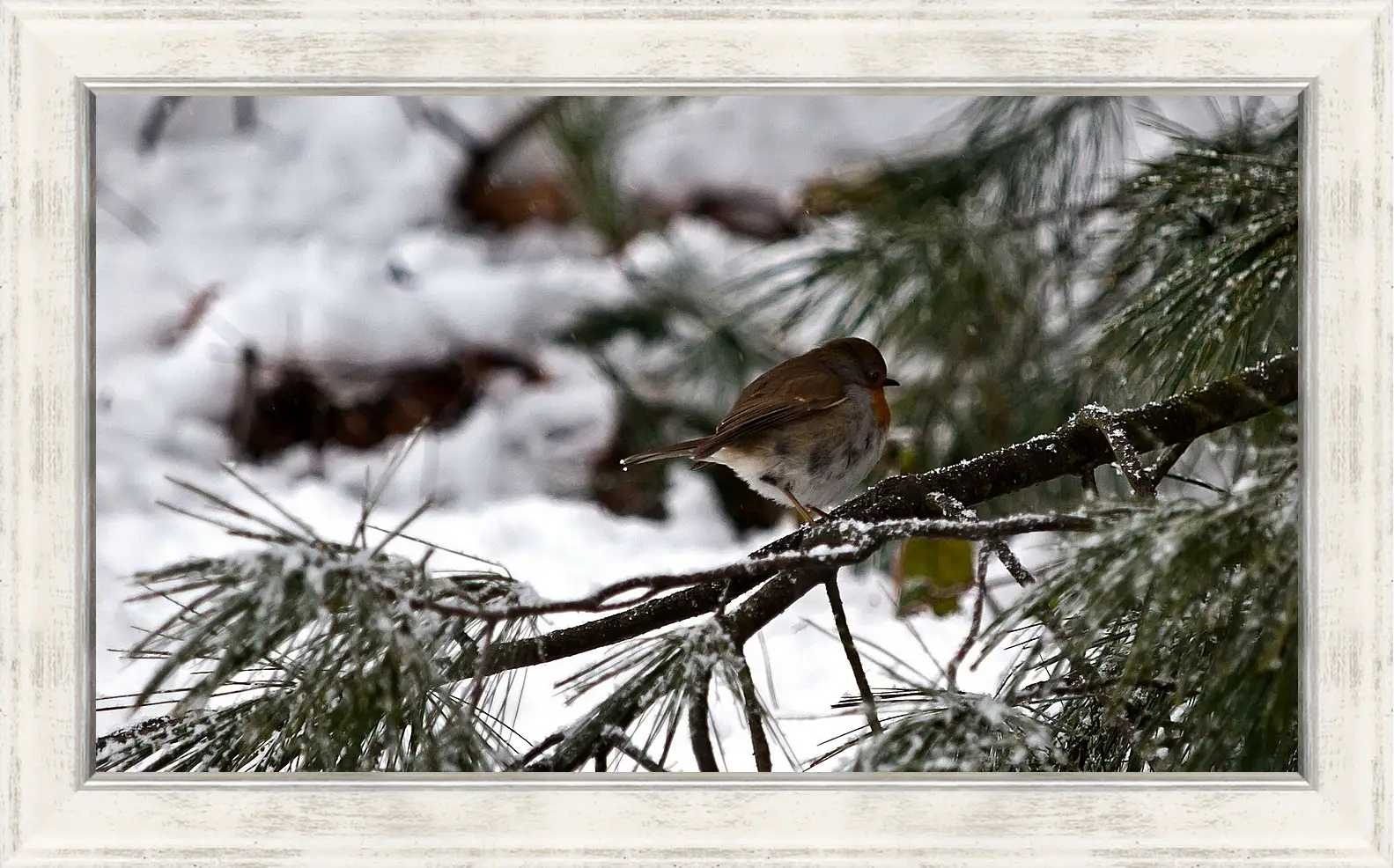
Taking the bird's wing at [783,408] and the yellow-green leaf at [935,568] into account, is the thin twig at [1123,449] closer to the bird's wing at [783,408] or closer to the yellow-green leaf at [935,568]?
the bird's wing at [783,408]

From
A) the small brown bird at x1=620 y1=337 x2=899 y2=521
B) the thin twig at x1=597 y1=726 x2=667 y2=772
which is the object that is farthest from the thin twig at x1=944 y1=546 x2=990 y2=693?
the small brown bird at x1=620 y1=337 x2=899 y2=521

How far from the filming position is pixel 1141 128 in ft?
4.60

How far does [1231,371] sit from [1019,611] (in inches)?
17.3

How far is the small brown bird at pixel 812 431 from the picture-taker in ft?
4.12

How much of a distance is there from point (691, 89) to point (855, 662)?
484 millimetres

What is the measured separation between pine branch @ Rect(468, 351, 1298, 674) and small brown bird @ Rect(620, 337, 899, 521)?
0.17 m

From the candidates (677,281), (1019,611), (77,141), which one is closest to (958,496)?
(1019,611)

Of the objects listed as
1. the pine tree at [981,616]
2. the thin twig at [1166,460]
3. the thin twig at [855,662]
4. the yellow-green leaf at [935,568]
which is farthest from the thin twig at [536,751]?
the yellow-green leaf at [935,568]

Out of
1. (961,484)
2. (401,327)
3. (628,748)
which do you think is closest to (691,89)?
(961,484)

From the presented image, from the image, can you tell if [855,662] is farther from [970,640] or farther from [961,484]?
[961,484]

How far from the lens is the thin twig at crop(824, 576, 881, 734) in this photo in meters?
0.83

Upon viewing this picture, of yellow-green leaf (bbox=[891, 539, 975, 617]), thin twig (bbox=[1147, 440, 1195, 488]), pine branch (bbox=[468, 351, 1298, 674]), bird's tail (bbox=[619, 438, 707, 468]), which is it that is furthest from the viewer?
yellow-green leaf (bbox=[891, 539, 975, 617])

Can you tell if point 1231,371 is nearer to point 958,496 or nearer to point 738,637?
point 958,496

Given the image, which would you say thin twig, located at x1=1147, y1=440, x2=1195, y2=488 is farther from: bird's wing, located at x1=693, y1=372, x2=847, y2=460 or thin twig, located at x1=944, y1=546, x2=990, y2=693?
bird's wing, located at x1=693, y1=372, x2=847, y2=460
